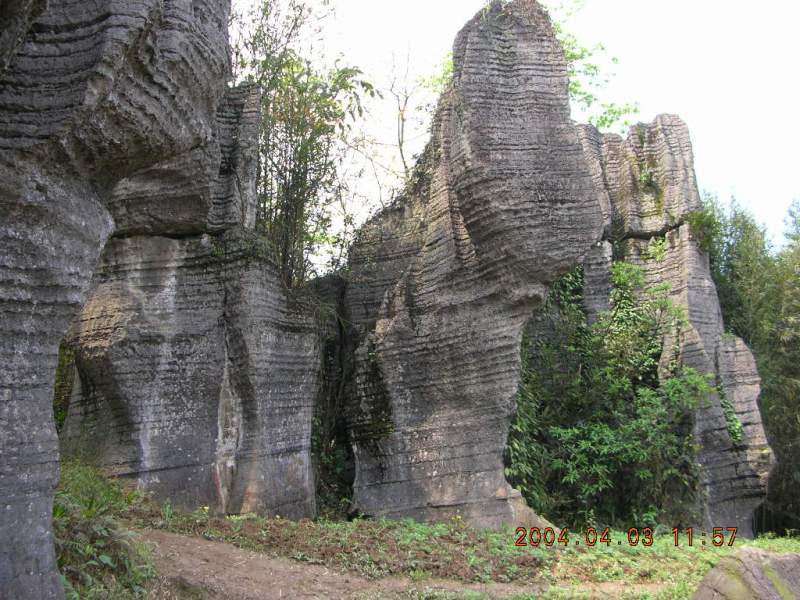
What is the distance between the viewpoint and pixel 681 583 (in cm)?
602

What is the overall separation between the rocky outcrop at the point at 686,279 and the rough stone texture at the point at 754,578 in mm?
5738

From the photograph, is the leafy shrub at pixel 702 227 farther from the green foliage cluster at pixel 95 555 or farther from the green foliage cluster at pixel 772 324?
the green foliage cluster at pixel 95 555

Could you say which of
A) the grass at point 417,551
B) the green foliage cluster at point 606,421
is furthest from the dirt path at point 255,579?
the green foliage cluster at point 606,421

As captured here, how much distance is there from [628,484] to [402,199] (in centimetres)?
453

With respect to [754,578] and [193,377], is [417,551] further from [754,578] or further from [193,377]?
[754,578]

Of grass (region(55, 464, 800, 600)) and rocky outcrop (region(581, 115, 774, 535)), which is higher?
rocky outcrop (region(581, 115, 774, 535))

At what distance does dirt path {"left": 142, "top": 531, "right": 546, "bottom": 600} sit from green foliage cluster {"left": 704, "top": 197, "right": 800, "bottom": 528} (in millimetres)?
9212

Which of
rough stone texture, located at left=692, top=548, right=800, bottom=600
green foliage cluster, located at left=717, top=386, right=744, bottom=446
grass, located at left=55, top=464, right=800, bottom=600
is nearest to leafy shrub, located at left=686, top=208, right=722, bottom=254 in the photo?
green foliage cluster, located at left=717, top=386, right=744, bottom=446

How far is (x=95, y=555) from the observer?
446cm

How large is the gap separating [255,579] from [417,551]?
170 centimetres

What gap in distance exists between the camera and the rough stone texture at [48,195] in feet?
12.2

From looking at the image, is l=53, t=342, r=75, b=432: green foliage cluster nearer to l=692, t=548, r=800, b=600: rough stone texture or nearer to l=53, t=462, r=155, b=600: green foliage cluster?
l=53, t=462, r=155, b=600: green foliage cluster

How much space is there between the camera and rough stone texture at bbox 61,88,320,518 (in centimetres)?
706

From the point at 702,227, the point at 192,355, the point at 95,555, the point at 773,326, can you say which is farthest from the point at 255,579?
the point at 773,326
